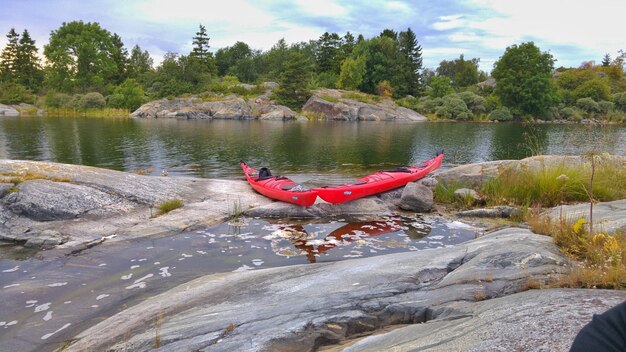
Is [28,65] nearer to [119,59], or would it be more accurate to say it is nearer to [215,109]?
[119,59]

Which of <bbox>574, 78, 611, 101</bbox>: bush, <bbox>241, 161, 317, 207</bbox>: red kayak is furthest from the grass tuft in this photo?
<bbox>574, 78, 611, 101</bbox>: bush

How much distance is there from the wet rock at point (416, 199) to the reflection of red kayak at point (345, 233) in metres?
1.35

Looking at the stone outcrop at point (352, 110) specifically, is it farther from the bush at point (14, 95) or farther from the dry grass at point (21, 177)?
the dry grass at point (21, 177)

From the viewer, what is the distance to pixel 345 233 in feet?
36.2

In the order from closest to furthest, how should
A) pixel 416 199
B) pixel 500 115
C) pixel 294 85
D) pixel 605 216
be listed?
1. pixel 605 216
2. pixel 416 199
3. pixel 500 115
4. pixel 294 85

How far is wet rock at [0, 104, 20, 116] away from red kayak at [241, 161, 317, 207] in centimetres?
8131

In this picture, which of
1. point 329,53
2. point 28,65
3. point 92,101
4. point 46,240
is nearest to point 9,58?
point 28,65

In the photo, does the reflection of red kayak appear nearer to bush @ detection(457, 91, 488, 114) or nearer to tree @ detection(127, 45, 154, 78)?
bush @ detection(457, 91, 488, 114)

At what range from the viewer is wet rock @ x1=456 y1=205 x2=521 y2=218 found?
11452 mm

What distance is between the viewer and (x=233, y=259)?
8883 mm

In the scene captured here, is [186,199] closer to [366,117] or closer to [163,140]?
[163,140]

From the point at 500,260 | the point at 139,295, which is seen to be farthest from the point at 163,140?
the point at 500,260

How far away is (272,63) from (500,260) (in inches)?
4031

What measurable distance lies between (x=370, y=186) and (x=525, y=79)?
8047 centimetres
